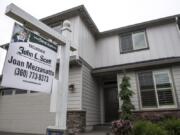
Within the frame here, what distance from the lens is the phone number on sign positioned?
1896 millimetres

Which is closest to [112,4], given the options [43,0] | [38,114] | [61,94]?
[43,0]

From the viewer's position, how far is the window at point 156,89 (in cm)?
659

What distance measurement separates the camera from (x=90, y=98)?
24.9 feet

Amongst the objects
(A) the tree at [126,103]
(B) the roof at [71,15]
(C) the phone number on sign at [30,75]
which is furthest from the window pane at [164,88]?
(C) the phone number on sign at [30,75]

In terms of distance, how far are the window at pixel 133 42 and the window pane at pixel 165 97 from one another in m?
2.99

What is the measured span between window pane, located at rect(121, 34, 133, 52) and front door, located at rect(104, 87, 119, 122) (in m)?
2.55

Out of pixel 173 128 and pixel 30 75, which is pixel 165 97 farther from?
pixel 30 75

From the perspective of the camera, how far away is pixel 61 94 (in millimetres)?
2363

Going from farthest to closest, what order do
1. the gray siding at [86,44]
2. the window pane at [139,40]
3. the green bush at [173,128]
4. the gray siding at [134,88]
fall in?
the window pane at [139,40] → the gray siding at [86,44] → the gray siding at [134,88] → the green bush at [173,128]

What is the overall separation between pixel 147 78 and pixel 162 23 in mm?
3913

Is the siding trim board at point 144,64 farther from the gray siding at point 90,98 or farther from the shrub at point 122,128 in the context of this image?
the shrub at point 122,128

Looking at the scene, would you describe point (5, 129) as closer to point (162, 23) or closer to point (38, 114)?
point (38, 114)

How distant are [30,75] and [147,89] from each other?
622 cm

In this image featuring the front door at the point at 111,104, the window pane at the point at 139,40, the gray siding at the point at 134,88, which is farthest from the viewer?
the window pane at the point at 139,40
